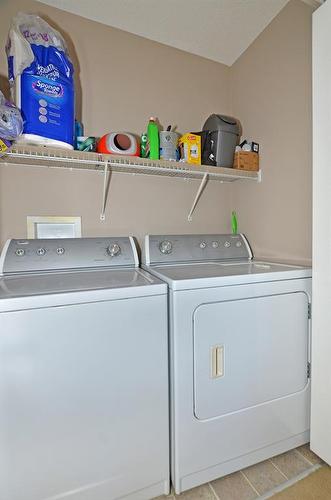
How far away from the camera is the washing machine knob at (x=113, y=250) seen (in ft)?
5.30

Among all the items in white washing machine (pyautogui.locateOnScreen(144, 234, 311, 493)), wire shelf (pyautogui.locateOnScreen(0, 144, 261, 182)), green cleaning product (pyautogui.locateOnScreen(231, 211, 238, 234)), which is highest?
wire shelf (pyautogui.locateOnScreen(0, 144, 261, 182))

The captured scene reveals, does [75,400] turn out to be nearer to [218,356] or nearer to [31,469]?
[31,469]

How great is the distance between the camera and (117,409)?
40.6 inches

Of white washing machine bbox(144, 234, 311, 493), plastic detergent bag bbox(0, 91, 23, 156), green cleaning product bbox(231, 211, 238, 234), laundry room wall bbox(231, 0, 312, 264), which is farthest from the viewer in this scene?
green cleaning product bbox(231, 211, 238, 234)

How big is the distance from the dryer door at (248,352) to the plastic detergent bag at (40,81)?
1.28 meters

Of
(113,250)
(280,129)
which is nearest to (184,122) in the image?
(280,129)

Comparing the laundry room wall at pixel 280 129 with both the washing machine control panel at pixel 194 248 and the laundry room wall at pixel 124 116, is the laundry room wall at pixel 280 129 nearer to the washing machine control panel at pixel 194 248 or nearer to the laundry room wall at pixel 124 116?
the washing machine control panel at pixel 194 248

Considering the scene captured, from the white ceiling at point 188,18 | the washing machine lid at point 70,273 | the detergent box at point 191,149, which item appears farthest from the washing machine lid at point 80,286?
the white ceiling at point 188,18

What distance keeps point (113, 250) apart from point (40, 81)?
103 cm

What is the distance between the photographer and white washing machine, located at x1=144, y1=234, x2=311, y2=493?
1.11 metres

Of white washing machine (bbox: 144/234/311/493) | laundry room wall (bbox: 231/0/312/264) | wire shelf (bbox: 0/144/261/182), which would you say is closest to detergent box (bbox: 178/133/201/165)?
wire shelf (bbox: 0/144/261/182)

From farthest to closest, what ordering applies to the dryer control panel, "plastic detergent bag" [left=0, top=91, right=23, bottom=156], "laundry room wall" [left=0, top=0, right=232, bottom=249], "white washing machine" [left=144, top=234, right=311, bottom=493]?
"laundry room wall" [left=0, top=0, right=232, bottom=249]
the dryer control panel
"plastic detergent bag" [left=0, top=91, right=23, bottom=156]
"white washing machine" [left=144, top=234, right=311, bottom=493]

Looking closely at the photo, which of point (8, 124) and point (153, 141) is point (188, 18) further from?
point (8, 124)

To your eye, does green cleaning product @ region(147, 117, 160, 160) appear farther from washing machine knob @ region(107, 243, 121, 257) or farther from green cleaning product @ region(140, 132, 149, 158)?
washing machine knob @ region(107, 243, 121, 257)
